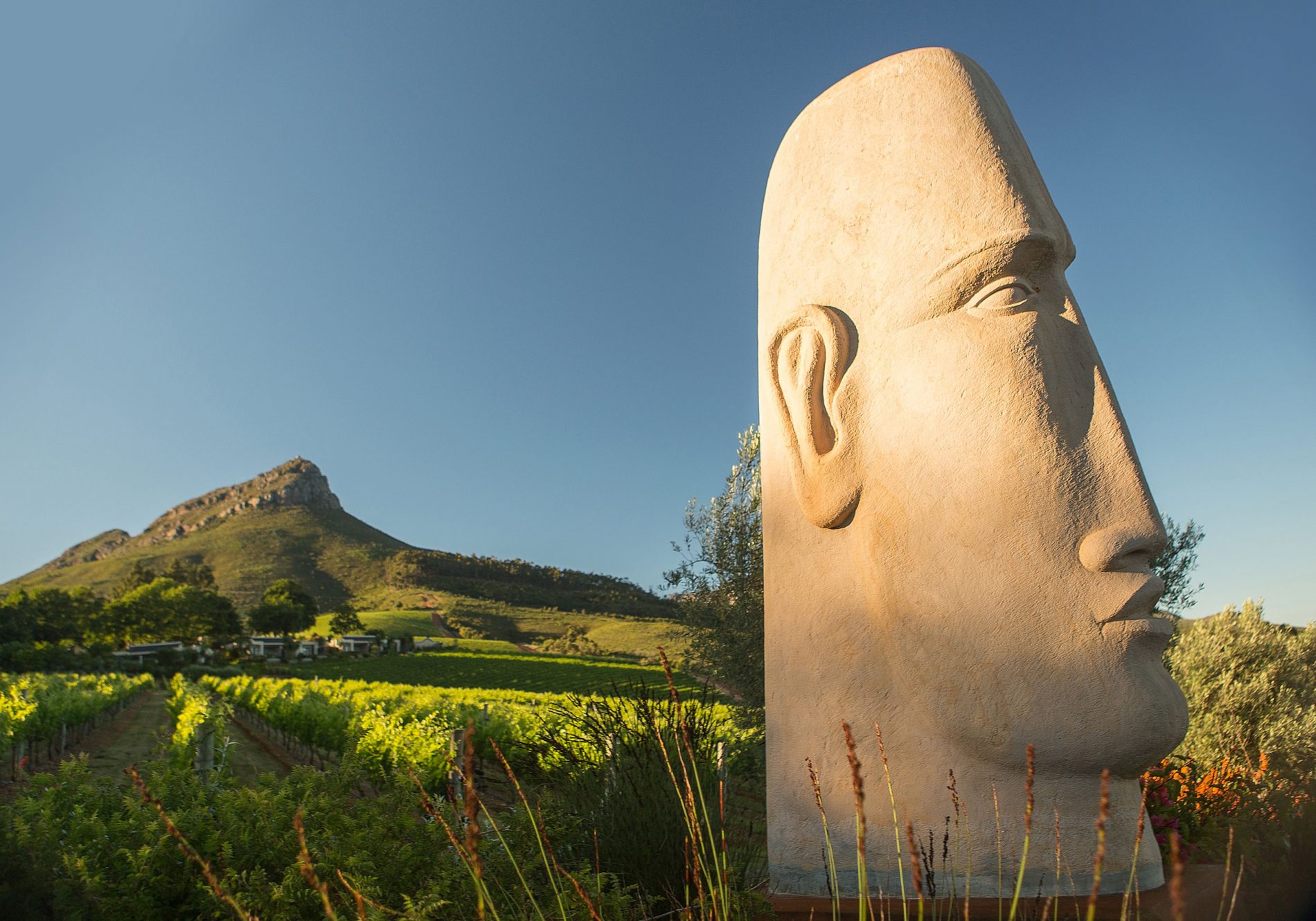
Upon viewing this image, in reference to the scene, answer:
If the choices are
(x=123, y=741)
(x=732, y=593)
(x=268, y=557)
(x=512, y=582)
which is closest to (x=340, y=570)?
(x=268, y=557)

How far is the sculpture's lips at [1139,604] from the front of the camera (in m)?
2.84

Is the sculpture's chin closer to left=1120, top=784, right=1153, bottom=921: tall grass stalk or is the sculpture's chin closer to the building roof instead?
left=1120, top=784, right=1153, bottom=921: tall grass stalk

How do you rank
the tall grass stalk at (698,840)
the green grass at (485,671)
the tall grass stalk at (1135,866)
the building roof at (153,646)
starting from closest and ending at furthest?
the tall grass stalk at (1135,866) → the tall grass stalk at (698,840) → the green grass at (485,671) → the building roof at (153,646)

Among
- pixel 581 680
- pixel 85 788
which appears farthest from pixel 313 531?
pixel 85 788

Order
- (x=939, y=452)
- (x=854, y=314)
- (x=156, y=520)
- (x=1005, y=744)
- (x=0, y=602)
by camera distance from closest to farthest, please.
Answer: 1. (x=1005, y=744)
2. (x=939, y=452)
3. (x=854, y=314)
4. (x=0, y=602)
5. (x=156, y=520)

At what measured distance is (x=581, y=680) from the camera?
149 feet

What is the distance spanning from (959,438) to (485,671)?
55031 mm

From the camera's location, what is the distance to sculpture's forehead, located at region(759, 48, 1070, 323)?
327cm

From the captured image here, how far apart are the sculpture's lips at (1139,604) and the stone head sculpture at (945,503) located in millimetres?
13

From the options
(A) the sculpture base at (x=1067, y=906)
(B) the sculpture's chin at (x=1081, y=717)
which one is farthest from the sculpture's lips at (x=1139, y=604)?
(A) the sculpture base at (x=1067, y=906)

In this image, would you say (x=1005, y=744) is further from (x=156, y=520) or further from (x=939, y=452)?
(x=156, y=520)

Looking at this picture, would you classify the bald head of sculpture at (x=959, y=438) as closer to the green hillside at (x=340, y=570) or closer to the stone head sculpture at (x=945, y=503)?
the stone head sculpture at (x=945, y=503)

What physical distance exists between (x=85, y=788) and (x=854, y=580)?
13.1ft

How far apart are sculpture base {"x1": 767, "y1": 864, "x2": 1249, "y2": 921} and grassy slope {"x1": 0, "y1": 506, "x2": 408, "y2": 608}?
10123cm
